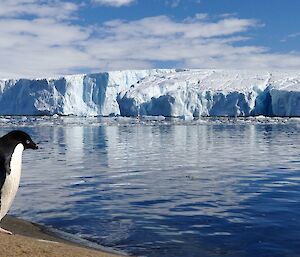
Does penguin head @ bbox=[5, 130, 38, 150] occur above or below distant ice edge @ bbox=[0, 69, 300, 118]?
below

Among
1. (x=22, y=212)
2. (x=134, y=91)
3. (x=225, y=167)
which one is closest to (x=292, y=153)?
(x=225, y=167)

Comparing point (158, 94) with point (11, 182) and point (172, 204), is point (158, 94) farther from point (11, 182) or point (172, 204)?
point (11, 182)

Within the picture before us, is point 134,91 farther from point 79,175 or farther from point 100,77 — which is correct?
point 79,175

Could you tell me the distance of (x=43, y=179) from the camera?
523 inches

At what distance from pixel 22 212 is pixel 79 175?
5.46 metres

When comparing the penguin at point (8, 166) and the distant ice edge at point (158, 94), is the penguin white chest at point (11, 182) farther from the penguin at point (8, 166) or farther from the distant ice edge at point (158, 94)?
the distant ice edge at point (158, 94)

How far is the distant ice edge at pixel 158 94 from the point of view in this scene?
3049 inches

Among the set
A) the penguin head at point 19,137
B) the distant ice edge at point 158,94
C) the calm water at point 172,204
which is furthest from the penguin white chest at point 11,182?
the distant ice edge at point 158,94

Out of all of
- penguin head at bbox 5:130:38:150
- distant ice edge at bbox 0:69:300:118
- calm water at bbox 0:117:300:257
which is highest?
distant ice edge at bbox 0:69:300:118

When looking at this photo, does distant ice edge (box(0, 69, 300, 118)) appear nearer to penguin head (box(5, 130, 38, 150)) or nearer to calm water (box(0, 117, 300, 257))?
calm water (box(0, 117, 300, 257))

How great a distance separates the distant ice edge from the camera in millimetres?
77438

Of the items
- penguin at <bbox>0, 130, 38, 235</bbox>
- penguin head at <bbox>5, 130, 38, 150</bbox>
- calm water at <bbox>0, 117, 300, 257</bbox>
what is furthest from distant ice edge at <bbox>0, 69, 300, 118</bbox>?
penguin at <bbox>0, 130, 38, 235</bbox>

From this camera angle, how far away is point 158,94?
92000mm

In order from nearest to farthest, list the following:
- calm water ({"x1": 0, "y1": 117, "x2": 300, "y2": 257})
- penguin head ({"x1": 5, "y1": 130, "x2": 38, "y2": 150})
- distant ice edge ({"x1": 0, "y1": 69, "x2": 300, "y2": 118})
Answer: penguin head ({"x1": 5, "y1": 130, "x2": 38, "y2": 150}), calm water ({"x1": 0, "y1": 117, "x2": 300, "y2": 257}), distant ice edge ({"x1": 0, "y1": 69, "x2": 300, "y2": 118})
